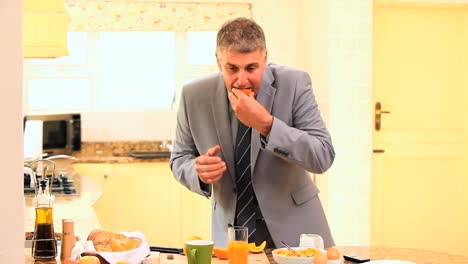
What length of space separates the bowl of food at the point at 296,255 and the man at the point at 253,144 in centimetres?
37

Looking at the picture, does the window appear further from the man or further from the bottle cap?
the bottle cap

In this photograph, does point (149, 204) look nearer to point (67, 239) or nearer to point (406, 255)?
point (406, 255)

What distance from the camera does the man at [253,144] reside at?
2.34 meters


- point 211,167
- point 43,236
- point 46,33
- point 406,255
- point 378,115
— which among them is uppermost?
point 46,33

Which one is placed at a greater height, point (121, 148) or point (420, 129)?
point (420, 129)

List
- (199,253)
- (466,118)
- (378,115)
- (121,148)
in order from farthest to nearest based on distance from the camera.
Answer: (121,148), (466,118), (378,115), (199,253)

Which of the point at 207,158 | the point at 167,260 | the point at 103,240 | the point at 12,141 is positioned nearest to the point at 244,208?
the point at 207,158

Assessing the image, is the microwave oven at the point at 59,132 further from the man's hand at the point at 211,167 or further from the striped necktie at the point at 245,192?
the man's hand at the point at 211,167

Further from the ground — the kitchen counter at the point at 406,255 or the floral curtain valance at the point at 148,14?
the floral curtain valance at the point at 148,14

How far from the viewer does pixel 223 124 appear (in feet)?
8.54

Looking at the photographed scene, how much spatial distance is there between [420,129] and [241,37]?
429 cm

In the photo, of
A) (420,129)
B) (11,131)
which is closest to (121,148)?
(420,129)

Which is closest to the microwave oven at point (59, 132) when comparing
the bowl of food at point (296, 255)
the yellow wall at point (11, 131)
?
the bowl of food at point (296, 255)

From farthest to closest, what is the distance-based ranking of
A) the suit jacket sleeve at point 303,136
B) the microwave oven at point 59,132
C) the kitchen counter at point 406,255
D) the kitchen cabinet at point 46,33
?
1. the microwave oven at point 59,132
2. the kitchen cabinet at point 46,33
3. the suit jacket sleeve at point 303,136
4. the kitchen counter at point 406,255
